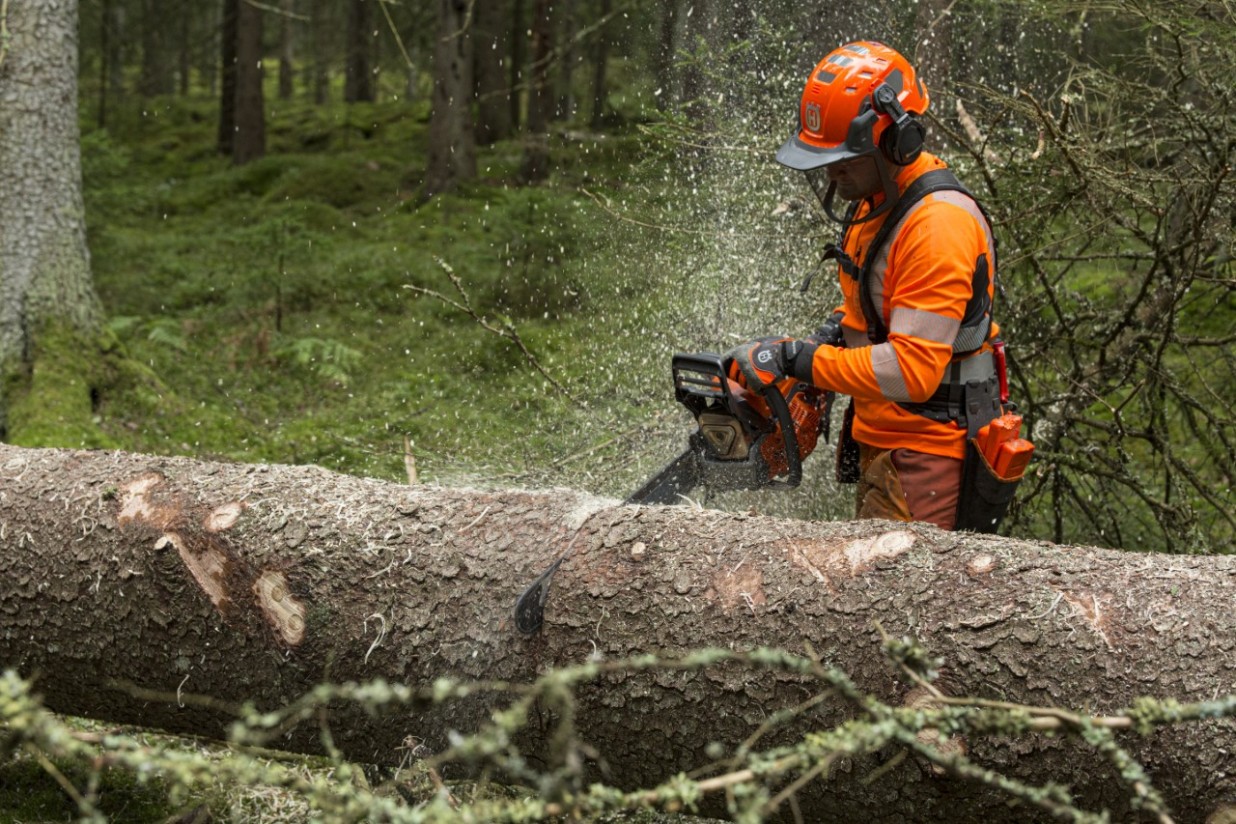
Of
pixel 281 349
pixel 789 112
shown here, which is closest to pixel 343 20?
pixel 281 349

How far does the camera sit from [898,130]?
11.2ft

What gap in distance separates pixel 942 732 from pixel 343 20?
28.1 m

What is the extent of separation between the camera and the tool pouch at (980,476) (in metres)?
3.55

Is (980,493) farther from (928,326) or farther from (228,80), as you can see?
(228,80)

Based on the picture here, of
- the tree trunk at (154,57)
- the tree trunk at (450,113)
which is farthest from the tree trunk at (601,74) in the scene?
the tree trunk at (154,57)

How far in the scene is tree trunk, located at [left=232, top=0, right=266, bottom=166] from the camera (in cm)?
1585

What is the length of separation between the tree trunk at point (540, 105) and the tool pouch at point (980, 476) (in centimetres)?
902

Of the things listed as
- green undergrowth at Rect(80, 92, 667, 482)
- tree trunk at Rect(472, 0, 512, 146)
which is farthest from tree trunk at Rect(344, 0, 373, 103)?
green undergrowth at Rect(80, 92, 667, 482)

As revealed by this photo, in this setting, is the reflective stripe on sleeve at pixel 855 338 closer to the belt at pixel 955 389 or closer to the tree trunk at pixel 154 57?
the belt at pixel 955 389

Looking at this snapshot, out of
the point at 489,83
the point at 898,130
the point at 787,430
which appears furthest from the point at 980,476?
the point at 489,83

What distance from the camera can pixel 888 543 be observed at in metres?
2.60

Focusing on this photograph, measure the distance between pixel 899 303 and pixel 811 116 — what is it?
0.71m

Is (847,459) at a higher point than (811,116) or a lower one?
lower

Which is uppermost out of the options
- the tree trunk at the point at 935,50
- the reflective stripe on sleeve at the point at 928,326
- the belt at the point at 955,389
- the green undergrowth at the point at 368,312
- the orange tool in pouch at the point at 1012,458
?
the tree trunk at the point at 935,50
